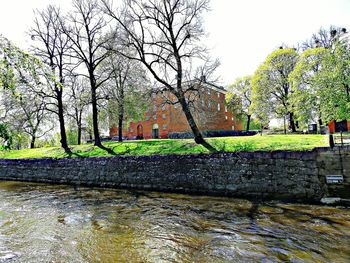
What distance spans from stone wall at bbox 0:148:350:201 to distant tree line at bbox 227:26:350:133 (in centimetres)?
671

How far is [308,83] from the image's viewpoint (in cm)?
2028

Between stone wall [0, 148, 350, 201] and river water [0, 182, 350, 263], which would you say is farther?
stone wall [0, 148, 350, 201]

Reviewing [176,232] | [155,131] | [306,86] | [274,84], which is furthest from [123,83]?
[176,232]

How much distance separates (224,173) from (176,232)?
16.0 feet

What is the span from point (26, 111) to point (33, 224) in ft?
50.3

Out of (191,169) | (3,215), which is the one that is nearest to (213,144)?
(191,169)

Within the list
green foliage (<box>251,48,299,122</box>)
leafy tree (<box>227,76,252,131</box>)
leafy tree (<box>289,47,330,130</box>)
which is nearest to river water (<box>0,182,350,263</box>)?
leafy tree (<box>289,47,330,130</box>)

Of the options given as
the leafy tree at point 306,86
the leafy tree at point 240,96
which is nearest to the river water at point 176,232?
the leafy tree at point 306,86

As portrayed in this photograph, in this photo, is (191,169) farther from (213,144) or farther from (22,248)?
(22,248)

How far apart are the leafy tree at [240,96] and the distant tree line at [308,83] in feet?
31.1

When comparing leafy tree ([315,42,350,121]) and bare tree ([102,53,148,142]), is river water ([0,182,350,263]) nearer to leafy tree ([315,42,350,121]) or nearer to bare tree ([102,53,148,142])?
leafy tree ([315,42,350,121])

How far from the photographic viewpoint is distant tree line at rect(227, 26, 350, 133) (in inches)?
548

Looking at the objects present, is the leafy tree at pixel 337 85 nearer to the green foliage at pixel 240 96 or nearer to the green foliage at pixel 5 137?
the green foliage at pixel 5 137

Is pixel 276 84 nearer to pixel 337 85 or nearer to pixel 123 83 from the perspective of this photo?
pixel 337 85
